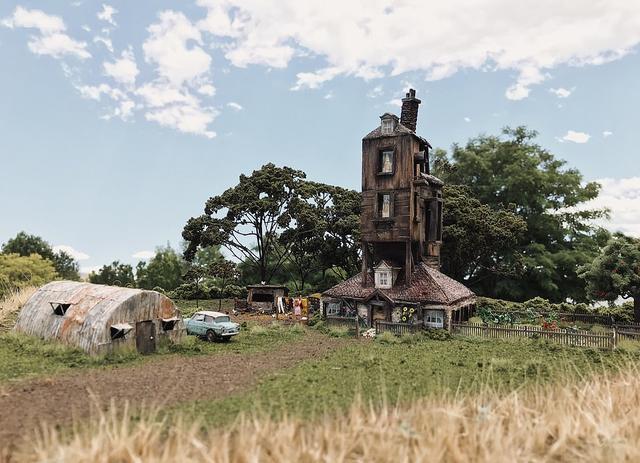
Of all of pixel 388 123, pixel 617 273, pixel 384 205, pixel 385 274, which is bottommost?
pixel 385 274

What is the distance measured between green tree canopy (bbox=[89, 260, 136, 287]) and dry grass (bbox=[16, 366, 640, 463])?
187ft

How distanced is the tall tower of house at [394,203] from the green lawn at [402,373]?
779 centimetres

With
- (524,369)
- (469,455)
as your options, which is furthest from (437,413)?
(524,369)

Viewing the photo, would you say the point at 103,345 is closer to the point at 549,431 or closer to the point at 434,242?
the point at 549,431

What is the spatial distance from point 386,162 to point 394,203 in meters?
2.93

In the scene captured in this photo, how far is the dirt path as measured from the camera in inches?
484

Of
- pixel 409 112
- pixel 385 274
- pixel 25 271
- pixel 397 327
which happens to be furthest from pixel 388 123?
pixel 25 271

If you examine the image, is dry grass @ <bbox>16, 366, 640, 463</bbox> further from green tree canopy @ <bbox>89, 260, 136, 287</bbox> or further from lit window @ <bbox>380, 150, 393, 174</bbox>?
green tree canopy @ <bbox>89, 260, 136, 287</bbox>

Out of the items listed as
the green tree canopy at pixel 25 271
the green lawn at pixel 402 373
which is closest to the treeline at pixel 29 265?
the green tree canopy at pixel 25 271

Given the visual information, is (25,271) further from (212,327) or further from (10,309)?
(212,327)

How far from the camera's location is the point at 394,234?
3209 centimetres

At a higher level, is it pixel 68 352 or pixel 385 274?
pixel 385 274

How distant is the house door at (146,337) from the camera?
21.4 meters

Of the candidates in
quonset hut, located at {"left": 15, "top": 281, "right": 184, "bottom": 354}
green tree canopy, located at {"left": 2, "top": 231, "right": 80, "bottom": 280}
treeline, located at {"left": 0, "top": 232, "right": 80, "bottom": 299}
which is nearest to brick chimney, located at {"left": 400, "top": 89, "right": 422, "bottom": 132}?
quonset hut, located at {"left": 15, "top": 281, "right": 184, "bottom": 354}
